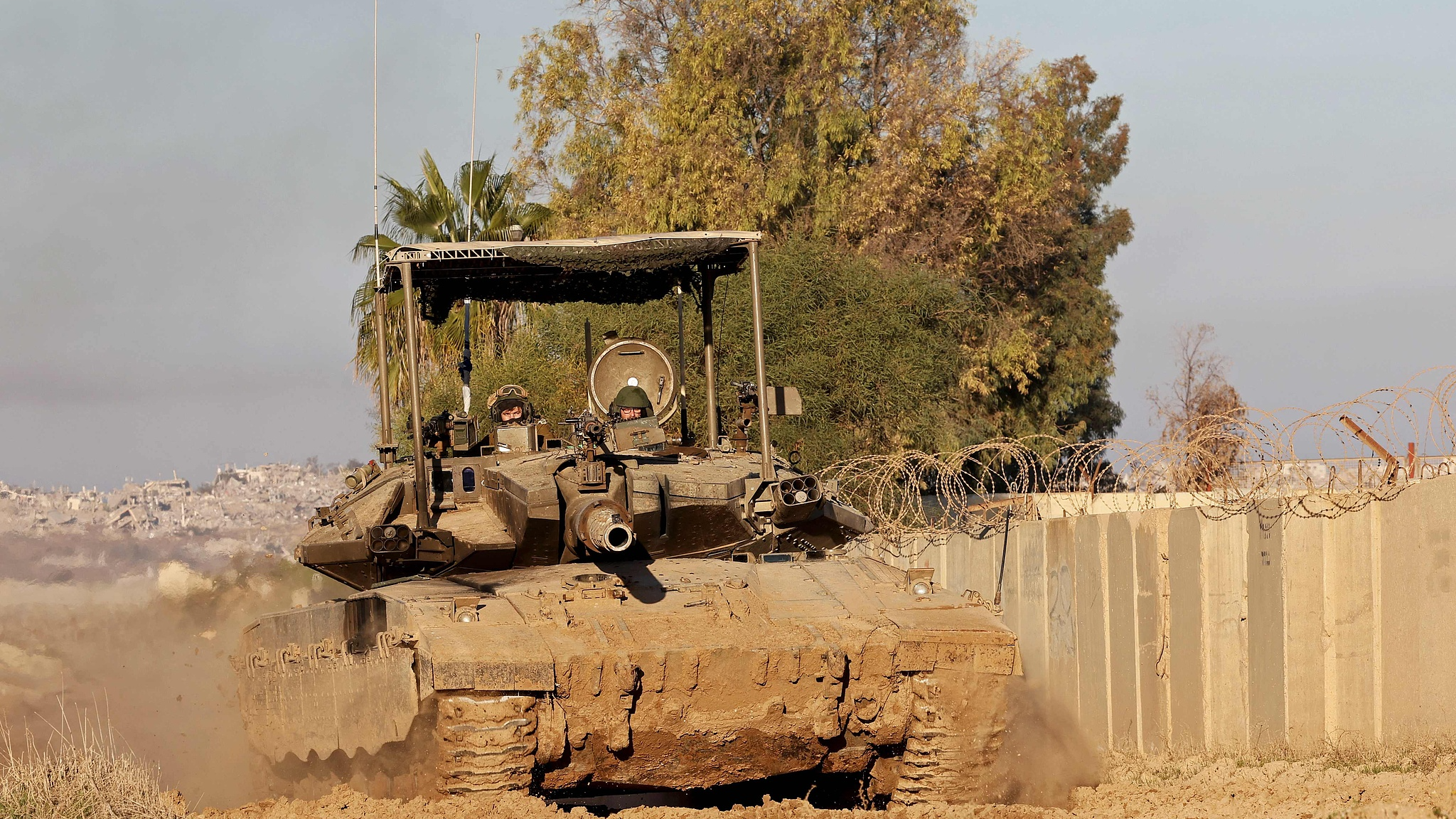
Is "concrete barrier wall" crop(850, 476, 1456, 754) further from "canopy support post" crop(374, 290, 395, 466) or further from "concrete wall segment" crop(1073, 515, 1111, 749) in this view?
"canopy support post" crop(374, 290, 395, 466)

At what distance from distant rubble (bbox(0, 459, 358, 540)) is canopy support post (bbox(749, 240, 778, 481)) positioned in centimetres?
1160

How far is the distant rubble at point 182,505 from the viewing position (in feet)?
71.8

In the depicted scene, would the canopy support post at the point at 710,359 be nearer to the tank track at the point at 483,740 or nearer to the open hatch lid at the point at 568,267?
the open hatch lid at the point at 568,267

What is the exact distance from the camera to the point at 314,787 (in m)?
8.39

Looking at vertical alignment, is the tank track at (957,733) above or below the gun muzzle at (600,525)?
below

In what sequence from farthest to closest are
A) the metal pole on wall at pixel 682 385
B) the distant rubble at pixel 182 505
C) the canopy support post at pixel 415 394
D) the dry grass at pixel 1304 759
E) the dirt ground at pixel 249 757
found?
the distant rubble at pixel 182 505 < the metal pole on wall at pixel 682 385 < the canopy support post at pixel 415 394 < the dry grass at pixel 1304 759 < the dirt ground at pixel 249 757

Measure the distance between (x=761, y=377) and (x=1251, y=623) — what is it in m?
3.89

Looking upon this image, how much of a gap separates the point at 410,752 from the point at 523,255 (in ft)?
12.2

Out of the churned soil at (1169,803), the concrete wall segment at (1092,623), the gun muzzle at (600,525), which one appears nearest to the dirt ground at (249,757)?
the churned soil at (1169,803)

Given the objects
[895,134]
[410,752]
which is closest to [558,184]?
[895,134]

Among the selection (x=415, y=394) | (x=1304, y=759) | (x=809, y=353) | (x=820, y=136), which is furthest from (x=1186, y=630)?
(x=820, y=136)

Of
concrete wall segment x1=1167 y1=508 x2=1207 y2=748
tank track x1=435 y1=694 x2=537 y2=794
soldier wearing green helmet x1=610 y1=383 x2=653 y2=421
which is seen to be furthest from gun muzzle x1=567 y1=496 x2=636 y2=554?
concrete wall segment x1=1167 y1=508 x2=1207 y2=748

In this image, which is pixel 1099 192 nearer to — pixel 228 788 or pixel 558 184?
pixel 558 184

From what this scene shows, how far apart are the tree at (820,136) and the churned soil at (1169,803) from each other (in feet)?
61.8
